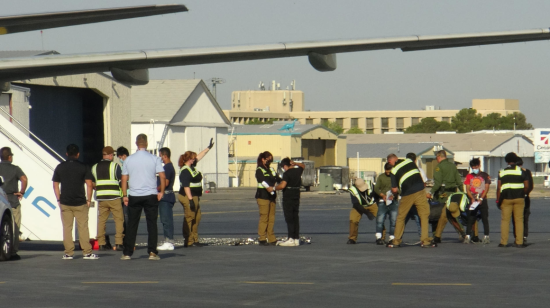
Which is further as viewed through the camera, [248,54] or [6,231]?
[248,54]

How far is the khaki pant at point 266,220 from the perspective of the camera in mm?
16266

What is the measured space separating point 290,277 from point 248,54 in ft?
14.0

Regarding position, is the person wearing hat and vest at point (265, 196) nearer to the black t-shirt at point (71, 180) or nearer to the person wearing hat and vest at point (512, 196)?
the black t-shirt at point (71, 180)

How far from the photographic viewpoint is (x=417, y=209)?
15484 mm

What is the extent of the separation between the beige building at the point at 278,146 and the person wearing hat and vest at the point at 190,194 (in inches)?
1854

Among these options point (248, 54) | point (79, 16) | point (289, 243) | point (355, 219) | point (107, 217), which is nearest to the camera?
point (248, 54)

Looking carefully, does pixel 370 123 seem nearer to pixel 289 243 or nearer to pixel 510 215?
pixel 510 215

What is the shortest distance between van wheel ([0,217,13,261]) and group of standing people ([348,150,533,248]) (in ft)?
21.9

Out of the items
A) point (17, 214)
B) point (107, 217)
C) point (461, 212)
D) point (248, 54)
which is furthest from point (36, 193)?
point (461, 212)

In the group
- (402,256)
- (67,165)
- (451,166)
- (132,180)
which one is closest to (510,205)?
(451,166)

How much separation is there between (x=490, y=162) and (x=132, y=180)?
7355cm

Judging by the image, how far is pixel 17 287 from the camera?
32.3 feet

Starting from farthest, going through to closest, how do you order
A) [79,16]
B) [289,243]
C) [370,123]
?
[370,123] < [289,243] < [79,16]

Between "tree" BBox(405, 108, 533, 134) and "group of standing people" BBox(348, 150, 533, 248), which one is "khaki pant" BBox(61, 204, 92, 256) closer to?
"group of standing people" BBox(348, 150, 533, 248)
